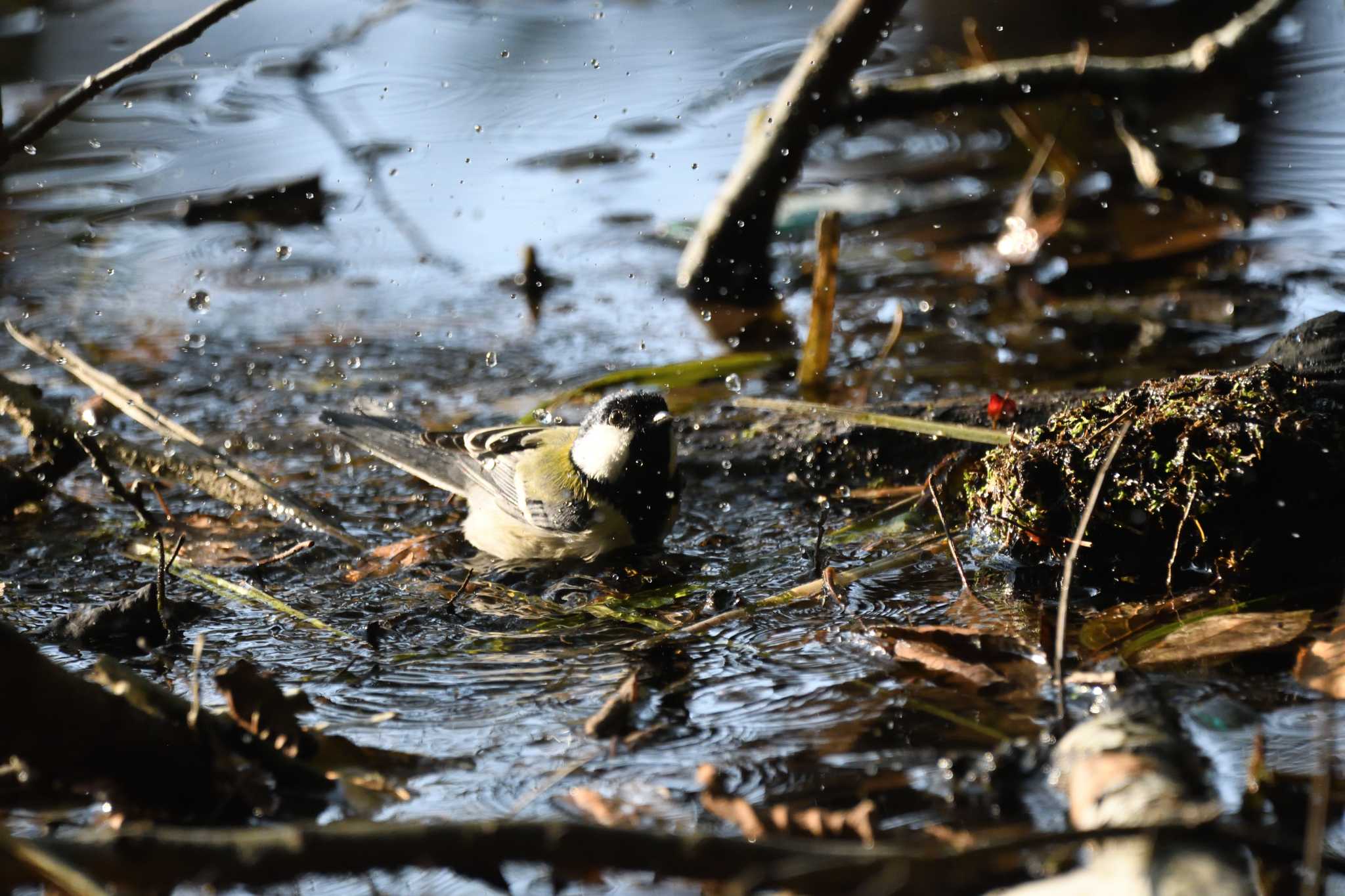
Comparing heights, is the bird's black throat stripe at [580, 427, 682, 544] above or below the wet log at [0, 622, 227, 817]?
above

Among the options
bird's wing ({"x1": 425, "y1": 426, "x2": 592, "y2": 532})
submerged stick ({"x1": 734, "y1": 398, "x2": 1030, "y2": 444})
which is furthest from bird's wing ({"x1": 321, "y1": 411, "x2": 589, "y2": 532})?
submerged stick ({"x1": 734, "y1": 398, "x2": 1030, "y2": 444})

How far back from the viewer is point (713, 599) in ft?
10.6

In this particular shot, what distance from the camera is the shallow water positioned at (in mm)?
2654

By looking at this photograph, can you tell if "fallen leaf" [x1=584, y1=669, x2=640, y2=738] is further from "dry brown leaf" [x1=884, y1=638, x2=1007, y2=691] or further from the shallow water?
"dry brown leaf" [x1=884, y1=638, x2=1007, y2=691]

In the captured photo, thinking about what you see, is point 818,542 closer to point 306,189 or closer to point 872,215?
point 872,215

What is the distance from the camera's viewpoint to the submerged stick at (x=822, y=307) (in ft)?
15.4

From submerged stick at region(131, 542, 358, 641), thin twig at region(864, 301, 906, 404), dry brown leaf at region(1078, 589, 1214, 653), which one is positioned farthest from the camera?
thin twig at region(864, 301, 906, 404)

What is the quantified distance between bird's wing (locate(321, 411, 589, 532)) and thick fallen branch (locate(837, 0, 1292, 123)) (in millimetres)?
2678

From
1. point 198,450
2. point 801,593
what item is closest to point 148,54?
point 198,450

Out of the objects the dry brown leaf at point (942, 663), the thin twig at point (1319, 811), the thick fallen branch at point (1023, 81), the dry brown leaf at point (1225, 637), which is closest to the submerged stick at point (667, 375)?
the thick fallen branch at point (1023, 81)

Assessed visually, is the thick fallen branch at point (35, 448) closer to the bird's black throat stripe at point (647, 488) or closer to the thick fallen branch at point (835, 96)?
the bird's black throat stripe at point (647, 488)

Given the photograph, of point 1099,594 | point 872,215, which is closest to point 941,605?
point 1099,594

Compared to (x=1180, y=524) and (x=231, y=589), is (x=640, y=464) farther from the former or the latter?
(x=1180, y=524)

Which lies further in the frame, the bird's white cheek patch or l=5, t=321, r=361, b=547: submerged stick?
the bird's white cheek patch
